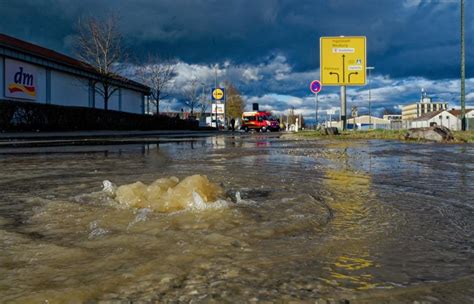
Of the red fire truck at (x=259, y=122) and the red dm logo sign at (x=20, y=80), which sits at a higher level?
the red dm logo sign at (x=20, y=80)

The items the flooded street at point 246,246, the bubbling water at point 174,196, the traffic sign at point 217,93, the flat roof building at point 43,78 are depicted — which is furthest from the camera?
the traffic sign at point 217,93

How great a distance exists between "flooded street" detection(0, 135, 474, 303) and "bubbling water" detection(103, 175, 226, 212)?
0.13 feet

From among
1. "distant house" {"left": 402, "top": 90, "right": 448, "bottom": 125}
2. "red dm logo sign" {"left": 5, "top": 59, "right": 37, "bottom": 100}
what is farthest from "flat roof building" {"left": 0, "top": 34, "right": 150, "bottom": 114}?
"distant house" {"left": 402, "top": 90, "right": 448, "bottom": 125}

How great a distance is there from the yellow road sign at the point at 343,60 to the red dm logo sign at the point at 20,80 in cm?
2035

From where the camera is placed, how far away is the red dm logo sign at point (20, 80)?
27938 millimetres

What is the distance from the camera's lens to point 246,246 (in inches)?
104

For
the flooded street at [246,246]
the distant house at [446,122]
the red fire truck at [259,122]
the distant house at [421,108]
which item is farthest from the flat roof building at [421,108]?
the flooded street at [246,246]

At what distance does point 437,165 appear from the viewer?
7629 mm

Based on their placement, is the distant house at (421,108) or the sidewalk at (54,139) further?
the distant house at (421,108)

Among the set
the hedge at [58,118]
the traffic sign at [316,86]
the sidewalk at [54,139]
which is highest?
the traffic sign at [316,86]

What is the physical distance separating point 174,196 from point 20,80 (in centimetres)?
2941

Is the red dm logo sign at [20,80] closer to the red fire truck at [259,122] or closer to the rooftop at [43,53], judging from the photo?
the rooftop at [43,53]

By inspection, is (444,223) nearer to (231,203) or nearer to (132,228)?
(231,203)

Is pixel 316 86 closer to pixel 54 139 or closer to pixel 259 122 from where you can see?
pixel 54 139
